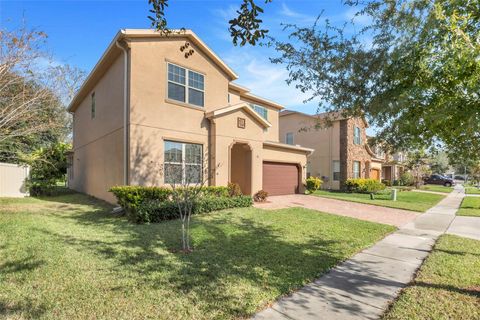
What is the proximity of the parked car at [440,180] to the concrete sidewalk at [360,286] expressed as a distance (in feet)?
141

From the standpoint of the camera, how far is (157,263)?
5.64m

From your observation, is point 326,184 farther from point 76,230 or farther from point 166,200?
point 76,230

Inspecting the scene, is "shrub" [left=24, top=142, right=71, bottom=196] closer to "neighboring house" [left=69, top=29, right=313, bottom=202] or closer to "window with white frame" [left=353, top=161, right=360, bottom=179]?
"neighboring house" [left=69, top=29, right=313, bottom=202]

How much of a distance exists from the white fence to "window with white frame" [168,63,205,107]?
1109cm

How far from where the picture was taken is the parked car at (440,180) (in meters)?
41.6

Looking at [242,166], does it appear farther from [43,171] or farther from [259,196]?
[43,171]

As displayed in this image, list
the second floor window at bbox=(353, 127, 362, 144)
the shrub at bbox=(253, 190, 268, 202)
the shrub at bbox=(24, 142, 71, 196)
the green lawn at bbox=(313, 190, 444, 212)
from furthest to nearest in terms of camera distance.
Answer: the second floor window at bbox=(353, 127, 362, 144) → the shrub at bbox=(24, 142, 71, 196) → the green lawn at bbox=(313, 190, 444, 212) → the shrub at bbox=(253, 190, 268, 202)

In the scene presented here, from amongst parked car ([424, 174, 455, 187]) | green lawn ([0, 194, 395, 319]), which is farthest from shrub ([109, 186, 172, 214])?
parked car ([424, 174, 455, 187])

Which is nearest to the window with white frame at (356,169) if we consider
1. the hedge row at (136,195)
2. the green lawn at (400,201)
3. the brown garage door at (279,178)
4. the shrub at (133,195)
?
the green lawn at (400,201)

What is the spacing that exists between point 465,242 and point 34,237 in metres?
12.0

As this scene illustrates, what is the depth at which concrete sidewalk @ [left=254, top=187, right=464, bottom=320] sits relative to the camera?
3.94 metres

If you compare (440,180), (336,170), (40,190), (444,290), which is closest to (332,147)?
(336,170)

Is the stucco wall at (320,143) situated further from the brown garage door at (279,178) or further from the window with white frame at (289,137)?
the brown garage door at (279,178)

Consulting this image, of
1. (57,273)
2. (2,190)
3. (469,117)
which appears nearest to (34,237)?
(57,273)
